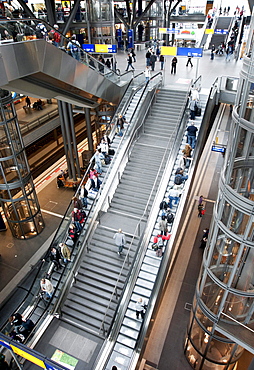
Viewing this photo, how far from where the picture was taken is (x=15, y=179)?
13.9m

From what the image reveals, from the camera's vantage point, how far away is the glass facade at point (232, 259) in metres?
6.30

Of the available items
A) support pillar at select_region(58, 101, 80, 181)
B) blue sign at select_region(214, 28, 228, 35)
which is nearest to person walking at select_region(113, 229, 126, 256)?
support pillar at select_region(58, 101, 80, 181)

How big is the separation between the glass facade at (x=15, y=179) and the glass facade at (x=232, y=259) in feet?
30.1

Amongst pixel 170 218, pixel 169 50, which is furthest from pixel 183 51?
pixel 170 218

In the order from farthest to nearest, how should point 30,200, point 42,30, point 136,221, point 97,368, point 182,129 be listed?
point 30,200 → point 182,129 → point 136,221 → point 42,30 → point 97,368

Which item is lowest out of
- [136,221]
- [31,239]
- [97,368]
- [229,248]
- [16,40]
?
A: [31,239]

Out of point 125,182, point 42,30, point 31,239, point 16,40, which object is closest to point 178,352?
point 125,182

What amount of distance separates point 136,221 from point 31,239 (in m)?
6.35

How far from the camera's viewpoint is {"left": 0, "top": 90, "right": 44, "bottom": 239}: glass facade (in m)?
12.6

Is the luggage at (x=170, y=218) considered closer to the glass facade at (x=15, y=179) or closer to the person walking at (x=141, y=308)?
the person walking at (x=141, y=308)

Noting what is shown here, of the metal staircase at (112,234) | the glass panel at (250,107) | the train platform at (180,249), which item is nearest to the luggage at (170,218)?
the metal staircase at (112,234)

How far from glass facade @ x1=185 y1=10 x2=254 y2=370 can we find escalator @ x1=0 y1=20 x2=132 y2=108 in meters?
6.18

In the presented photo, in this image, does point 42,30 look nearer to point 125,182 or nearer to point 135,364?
point 125,182

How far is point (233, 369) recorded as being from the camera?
A: 9.48m
